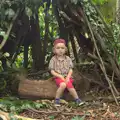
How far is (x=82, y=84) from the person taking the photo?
470 centimetres

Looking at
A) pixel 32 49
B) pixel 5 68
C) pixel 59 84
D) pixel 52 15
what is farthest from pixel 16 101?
pixel 52 15

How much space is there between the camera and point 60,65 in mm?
4371

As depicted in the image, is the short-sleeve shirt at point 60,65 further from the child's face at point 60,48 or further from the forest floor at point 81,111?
the forest floor at point 81,111

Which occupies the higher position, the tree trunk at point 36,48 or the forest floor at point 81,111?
the tree trunk at point 36,48

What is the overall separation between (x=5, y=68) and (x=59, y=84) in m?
1.18

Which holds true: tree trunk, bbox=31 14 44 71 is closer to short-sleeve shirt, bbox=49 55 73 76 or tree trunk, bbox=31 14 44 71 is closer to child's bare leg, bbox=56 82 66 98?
short-sleeve shirt, bbox=49 55 73 76

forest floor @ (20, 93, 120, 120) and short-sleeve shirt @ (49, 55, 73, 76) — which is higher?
short-sleeve shirt @ (49, 55, 73, 76)

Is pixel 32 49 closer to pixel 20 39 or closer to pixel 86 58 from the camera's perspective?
pixel 20 39

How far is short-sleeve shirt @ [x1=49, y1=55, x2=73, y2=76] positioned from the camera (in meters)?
4.36

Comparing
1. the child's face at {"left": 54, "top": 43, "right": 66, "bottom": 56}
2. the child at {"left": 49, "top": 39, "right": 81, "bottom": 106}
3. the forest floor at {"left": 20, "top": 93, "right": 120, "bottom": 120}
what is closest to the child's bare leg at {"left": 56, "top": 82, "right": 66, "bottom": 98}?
the child at {"left": 49, "top": 39, "right": 81, "bottom": 106}

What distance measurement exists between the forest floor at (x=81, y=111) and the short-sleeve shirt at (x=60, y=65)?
1.37 feet

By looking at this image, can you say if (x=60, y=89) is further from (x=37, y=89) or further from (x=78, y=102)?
(x=37, y=89)

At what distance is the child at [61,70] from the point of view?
4.17 m

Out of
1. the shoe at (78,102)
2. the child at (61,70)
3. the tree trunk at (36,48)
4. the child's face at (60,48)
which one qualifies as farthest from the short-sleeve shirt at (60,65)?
the tree trunk at (36,48)
